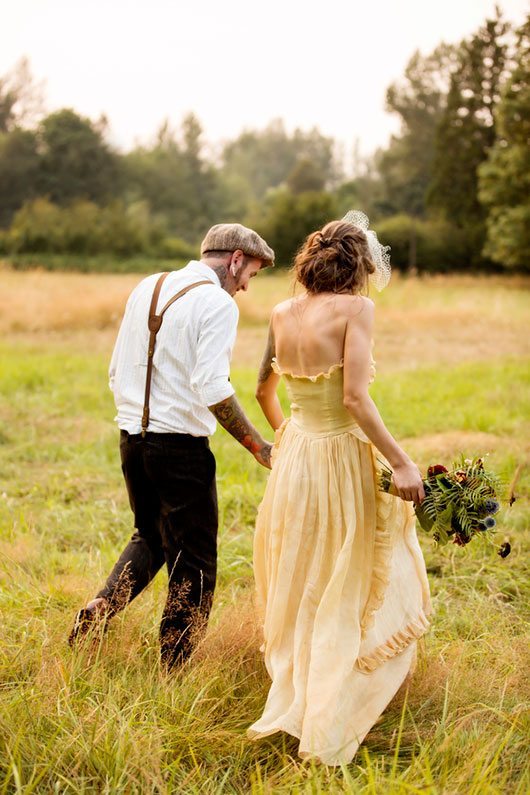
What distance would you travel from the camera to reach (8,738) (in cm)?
259

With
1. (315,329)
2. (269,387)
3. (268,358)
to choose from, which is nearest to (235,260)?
(268,358)

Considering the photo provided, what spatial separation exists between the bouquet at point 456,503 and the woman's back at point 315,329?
49 centimetres

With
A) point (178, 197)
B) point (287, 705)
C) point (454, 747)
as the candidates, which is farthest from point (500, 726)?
point (178, 197)

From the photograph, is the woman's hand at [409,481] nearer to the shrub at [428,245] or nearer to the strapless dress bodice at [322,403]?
the strapless dress bodice at [322,403]

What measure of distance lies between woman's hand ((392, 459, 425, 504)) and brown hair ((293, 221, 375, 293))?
0.68 metres

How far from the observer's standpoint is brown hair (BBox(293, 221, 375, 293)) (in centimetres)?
289

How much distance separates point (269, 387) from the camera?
134 inches

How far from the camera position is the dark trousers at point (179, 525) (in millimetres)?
3271

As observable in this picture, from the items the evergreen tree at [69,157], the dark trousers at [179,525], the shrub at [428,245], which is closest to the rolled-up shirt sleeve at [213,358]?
the dark trousers at [179,525]

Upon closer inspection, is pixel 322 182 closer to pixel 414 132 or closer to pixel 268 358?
pixel 414 132

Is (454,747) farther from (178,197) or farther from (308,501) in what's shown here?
(178,197)

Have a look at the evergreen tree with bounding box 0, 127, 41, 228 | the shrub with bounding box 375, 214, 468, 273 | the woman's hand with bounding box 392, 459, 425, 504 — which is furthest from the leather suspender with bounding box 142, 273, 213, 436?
the evergreen tree with bounding box 0, 127, 41, 228

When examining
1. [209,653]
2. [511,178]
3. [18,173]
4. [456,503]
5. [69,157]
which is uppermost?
[69,157]

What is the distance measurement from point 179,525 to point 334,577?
30.1 inches
